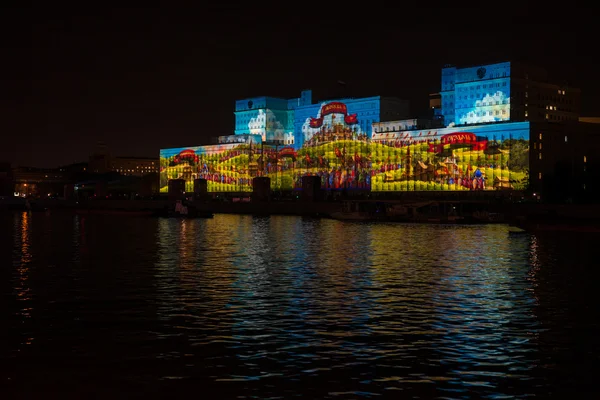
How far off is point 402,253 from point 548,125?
3734 inches

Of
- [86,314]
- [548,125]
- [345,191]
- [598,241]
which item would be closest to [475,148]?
[548,125]

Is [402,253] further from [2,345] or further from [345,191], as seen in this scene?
[345,191]

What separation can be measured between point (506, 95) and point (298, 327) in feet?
462

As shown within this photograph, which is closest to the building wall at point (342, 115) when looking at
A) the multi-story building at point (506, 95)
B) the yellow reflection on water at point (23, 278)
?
the multi-story building at point (506, 95)

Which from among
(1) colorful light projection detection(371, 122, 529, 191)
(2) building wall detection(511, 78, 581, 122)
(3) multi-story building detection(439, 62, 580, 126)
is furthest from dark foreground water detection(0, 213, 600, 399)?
(2) building wall detection(511, 78, 581, 122)

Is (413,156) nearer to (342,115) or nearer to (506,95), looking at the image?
(506,95)

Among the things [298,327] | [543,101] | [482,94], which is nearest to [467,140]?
[482,94]

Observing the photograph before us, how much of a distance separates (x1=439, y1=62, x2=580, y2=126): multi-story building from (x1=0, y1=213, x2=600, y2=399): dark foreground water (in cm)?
11436

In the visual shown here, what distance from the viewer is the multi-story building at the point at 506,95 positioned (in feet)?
520

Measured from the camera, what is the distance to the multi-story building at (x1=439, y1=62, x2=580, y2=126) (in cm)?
15850

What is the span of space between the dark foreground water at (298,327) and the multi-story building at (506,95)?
114 metres

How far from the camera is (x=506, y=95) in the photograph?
6196 inches

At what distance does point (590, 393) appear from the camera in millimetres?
17578

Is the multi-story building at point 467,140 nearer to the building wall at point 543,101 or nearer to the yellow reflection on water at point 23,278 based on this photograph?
the building wall at point 543,101
